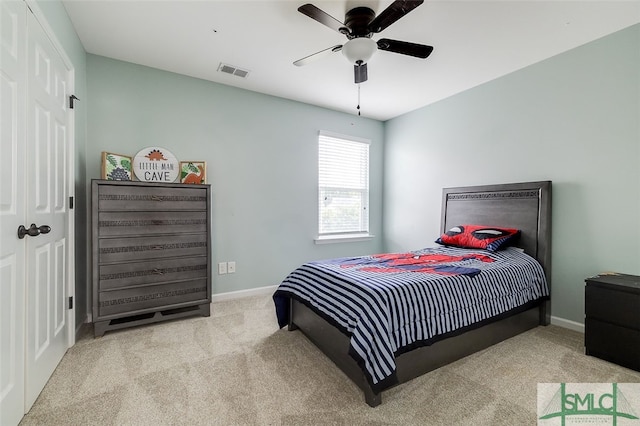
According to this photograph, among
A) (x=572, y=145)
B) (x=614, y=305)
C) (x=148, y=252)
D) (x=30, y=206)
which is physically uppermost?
(x=572, y=145)

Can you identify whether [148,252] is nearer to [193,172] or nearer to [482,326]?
[193,172]

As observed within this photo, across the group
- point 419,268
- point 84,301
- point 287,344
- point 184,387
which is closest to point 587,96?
point 419,268

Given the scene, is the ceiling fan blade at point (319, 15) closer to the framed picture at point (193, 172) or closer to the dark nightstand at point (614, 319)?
the framed picture at point (193, 172)

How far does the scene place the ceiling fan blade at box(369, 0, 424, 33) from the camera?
1.65 meters

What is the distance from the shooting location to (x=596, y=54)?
2457 mm

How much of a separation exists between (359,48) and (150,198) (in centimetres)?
218

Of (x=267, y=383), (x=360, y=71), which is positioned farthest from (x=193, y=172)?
(x=267, y=383)

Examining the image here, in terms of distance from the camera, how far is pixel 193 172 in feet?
10.2

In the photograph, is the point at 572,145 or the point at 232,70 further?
the point at 232,70

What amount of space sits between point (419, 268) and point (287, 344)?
1223 mm

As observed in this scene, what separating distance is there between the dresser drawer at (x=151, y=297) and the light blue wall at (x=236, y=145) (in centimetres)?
52

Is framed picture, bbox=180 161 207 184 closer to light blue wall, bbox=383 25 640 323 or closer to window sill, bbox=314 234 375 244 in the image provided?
window sill, bbox=314 234 375 244

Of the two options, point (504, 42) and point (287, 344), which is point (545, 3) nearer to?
point (504, 42)

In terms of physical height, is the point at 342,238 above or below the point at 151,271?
above
